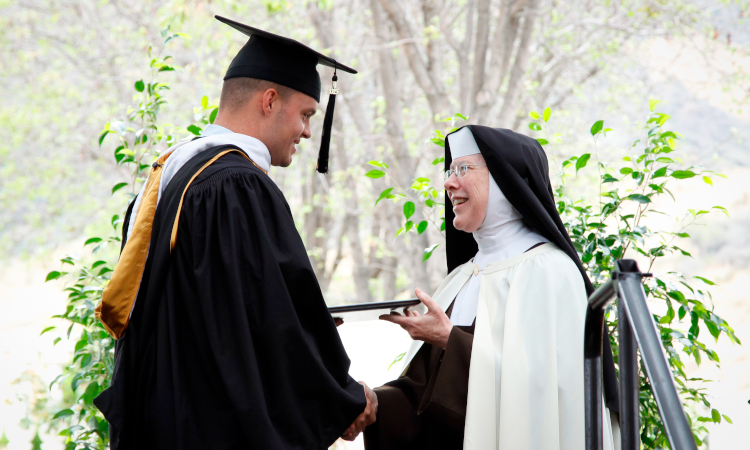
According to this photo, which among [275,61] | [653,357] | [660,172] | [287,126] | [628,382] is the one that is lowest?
[628,382]

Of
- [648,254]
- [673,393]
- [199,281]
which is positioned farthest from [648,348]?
[648,254]

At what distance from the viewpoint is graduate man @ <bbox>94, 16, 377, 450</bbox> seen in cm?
189

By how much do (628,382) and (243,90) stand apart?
5.51ft

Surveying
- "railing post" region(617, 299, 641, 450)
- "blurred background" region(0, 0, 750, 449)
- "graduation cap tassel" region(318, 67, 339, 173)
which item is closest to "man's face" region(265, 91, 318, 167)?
"graduation cap tassel" region(318, 67, 339, 173)

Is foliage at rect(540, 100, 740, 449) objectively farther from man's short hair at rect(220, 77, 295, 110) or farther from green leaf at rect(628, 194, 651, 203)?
man's short hair at rect(220, 77, 295, 110)

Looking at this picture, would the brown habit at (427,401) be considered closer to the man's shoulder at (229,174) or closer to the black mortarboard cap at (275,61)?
the man's shoulder at (229,174)

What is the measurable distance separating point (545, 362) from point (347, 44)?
7427 millimetres

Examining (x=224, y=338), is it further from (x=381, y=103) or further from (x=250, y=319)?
(x=381, y=103)

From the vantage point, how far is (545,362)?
2227mm

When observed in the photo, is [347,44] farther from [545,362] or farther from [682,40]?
[545,362]

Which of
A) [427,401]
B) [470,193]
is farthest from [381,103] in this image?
[427,401]

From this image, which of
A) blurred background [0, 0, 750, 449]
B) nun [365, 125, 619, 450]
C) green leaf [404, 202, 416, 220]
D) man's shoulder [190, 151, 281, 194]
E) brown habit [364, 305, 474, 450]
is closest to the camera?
man's shoulder [190, 151, 281, 194]

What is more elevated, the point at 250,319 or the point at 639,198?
the point at 639,198

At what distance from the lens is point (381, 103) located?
337 inches
